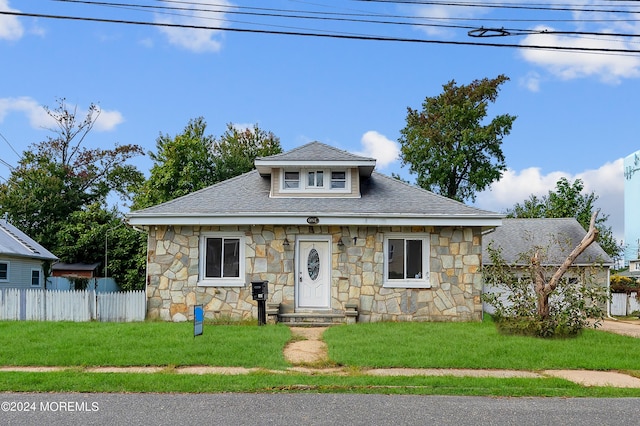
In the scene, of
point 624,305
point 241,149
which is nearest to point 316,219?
point 624,305

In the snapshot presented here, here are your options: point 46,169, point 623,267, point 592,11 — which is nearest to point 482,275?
point 592,11

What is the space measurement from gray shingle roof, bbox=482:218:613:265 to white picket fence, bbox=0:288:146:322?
1476cm

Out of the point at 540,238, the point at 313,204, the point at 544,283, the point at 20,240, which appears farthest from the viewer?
the point at 540,238

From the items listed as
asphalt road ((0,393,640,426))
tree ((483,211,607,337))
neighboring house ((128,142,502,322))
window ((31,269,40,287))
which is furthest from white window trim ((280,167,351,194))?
window ((31,269,40,287))

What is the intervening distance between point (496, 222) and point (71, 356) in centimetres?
1081

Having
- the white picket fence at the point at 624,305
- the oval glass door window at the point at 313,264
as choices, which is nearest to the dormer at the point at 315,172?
the oval glass door window at the point at 313,264

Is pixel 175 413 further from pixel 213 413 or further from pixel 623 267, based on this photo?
pixel 623 267

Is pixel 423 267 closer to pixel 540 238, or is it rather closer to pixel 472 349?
pixel 472 349

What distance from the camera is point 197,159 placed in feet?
116

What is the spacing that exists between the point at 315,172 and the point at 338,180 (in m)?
0.71

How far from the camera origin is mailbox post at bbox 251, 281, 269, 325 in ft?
51.1

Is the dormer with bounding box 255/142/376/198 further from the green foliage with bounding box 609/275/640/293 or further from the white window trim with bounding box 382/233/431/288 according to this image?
A: the green foliage with bounding box 609/275/640/293

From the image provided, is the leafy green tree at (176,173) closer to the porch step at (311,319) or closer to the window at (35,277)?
the window at (35,277)

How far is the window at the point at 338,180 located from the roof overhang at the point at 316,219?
2.14 metres
